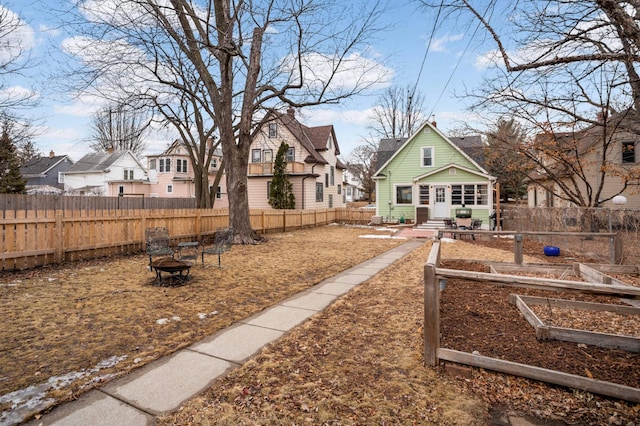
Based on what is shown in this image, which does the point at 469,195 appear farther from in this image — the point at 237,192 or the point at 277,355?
the point at 277,355

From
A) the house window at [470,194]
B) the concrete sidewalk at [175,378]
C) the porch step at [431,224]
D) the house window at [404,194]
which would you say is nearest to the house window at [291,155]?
the house window at [404,194]

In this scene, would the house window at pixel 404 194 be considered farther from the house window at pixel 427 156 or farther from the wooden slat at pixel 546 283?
the wooden slat at pixel 546 283

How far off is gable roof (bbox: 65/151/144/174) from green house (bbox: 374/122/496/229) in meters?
30.4

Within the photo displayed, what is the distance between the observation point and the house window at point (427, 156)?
2241 centimetres

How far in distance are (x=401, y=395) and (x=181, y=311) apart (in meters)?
3.60

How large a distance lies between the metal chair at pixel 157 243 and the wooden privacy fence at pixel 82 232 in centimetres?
136

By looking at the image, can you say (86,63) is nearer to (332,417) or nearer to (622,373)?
(332,417)

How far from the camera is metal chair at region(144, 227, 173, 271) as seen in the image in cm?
739

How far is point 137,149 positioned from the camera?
140 ft

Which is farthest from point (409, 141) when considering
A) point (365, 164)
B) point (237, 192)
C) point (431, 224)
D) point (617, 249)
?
point (365, 164)

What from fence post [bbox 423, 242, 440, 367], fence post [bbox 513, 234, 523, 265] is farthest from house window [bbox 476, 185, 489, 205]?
fence post [bbox 423, 242, 440, 367]

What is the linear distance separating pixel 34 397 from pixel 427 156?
22930 mm

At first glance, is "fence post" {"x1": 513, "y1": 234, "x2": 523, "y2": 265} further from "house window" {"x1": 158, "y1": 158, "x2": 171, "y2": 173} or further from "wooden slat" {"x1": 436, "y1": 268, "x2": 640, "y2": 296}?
"house window" {"x1": 158, "y1": 158, "x2": 171, "y2": 173}

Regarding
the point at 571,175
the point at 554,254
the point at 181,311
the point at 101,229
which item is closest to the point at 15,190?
the point at 101,229
